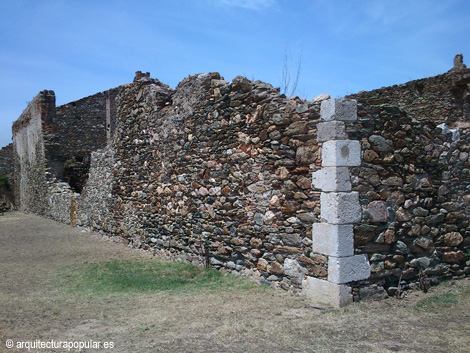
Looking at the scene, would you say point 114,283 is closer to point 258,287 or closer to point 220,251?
point 220,251

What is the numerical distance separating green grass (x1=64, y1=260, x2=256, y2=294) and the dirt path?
282mm

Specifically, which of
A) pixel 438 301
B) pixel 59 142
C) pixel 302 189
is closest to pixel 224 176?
pixel 302 189

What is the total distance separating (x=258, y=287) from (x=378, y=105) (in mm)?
2943

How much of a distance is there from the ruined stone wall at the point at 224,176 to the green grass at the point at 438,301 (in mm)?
1264

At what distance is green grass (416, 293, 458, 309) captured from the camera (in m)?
4.97

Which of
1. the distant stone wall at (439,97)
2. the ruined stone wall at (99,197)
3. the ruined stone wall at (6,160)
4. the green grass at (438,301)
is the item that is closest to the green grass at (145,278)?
the green grass at (438,301)

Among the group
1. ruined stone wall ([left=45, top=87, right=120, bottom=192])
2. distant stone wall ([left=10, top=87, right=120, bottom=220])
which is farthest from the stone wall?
ruined stone wall ([left=45, top=87, right=120, bottom=192])

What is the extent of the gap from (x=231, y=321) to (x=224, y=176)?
2.73m

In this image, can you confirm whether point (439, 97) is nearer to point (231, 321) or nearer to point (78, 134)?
point (231, 321)

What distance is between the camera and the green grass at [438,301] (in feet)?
16.3

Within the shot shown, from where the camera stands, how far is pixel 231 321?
4582 millimetres

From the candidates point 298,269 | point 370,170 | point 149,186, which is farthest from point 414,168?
point 149,186

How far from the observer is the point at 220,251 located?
6.83 m

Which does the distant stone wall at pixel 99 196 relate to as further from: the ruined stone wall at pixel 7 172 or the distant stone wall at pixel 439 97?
the ruined stone wall at pixel 7 172
